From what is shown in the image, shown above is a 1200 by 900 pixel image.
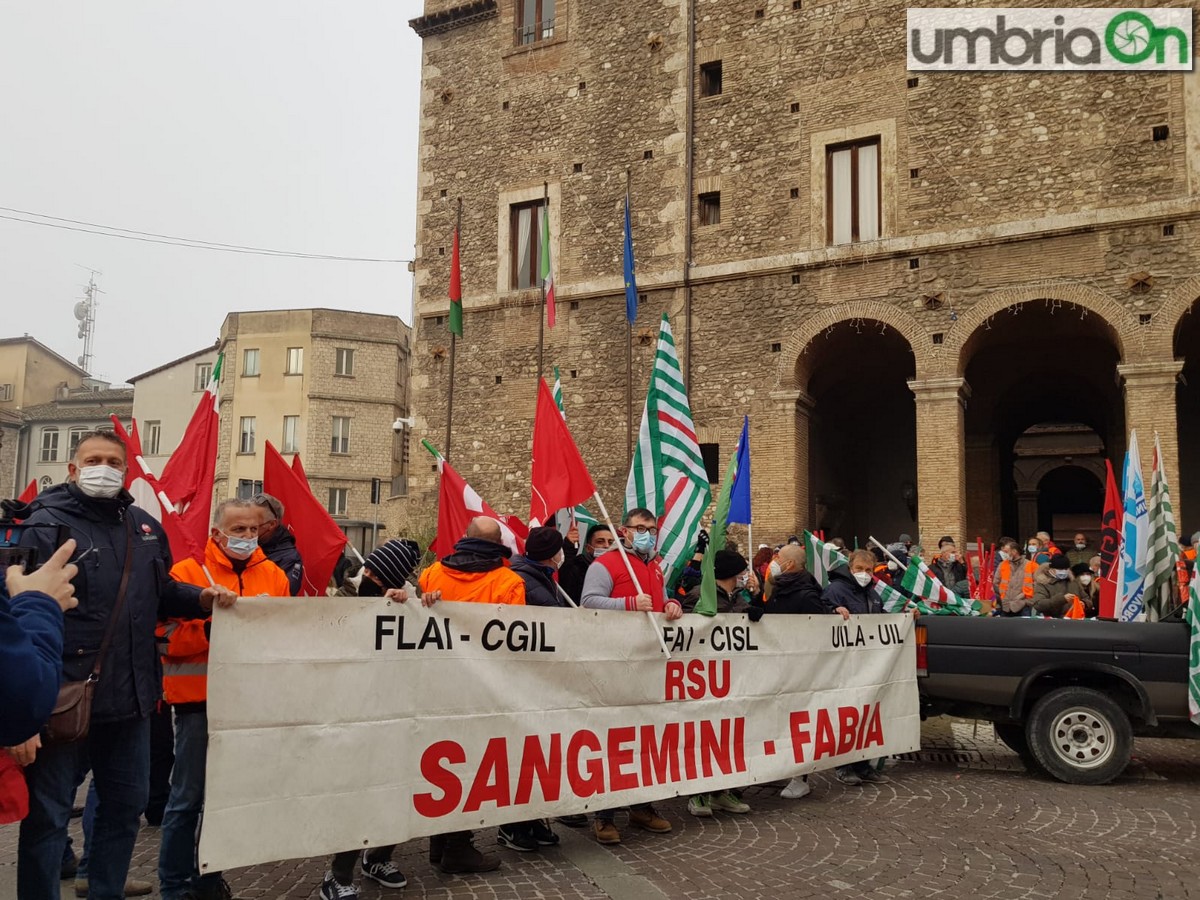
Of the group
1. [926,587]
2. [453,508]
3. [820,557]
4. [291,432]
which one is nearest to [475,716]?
[453,508]

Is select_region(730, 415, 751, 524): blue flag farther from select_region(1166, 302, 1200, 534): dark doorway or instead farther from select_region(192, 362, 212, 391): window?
select_region(192, 362, 212, 391): window

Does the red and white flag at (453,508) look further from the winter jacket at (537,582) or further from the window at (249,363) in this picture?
the window at (249,363)

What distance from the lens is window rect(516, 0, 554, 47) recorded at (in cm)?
2244

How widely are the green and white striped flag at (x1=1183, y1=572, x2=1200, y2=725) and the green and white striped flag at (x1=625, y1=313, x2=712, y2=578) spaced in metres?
3.60

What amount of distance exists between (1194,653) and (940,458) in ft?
35.3

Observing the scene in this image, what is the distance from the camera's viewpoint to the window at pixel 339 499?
4278cm

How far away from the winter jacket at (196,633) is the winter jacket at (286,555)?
57 cm

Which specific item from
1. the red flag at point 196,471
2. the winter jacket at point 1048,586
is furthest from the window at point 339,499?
the red flag at point 196,471

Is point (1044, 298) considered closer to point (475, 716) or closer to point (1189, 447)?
point (1189, 447)

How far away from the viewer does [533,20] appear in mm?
22641

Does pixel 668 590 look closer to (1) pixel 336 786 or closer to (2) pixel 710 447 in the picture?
(1) pixel 336 786

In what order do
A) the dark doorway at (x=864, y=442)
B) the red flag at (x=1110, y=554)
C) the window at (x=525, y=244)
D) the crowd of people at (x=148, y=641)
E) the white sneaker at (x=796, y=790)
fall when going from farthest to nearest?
1. the window at (x=525, y=244)
2. the dark doorway at (x=864, y=442)
3. the red flag at (x=1110, y=554)
4. the white sneaker at (x=796, y=790)
5. the crowd of people at (x=148, y=641)

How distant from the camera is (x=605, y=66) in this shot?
21.4m

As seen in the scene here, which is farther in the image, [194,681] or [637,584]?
[637,584]
